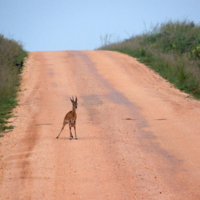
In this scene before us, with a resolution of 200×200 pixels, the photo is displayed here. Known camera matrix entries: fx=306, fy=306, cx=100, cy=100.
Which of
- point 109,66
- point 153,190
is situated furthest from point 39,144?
point 109,66

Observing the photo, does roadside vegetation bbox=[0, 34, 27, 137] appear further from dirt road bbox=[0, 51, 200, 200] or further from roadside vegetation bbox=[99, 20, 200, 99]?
roadside vegetation bbox=[99, 20, 200, 99]

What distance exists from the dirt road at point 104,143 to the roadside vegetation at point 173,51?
995 mm

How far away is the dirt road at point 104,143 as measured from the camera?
6.27 m

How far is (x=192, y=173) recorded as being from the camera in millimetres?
6938

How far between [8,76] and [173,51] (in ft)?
38.6

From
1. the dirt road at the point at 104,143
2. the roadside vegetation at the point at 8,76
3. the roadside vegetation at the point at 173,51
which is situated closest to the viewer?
the dirt road at the point at 104,143

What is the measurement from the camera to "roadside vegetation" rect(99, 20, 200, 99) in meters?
16.8

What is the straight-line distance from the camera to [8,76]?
1656cm

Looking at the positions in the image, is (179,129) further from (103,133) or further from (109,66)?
(109,66)

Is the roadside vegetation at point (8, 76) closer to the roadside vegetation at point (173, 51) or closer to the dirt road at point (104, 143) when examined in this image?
the dirt road at point (104, 143)

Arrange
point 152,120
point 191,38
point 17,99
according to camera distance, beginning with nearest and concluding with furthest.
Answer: point 152,120 → point 17,99 → point 191,38

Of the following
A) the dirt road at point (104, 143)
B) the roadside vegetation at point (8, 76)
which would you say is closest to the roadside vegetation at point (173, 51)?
the dirt road at point (104, 143)

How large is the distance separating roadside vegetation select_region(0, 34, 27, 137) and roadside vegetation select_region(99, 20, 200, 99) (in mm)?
8648

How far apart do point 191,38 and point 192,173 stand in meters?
18.3
